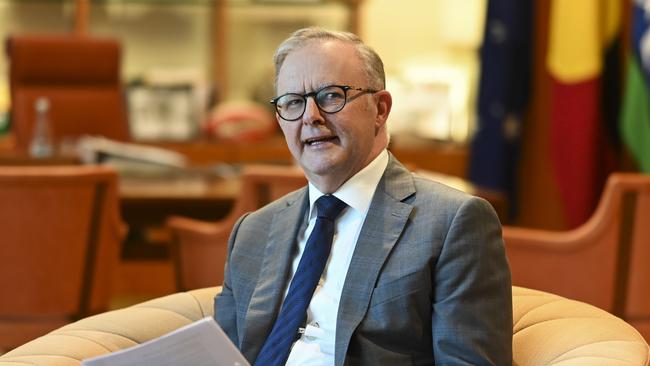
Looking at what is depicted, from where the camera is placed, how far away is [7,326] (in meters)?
4.37

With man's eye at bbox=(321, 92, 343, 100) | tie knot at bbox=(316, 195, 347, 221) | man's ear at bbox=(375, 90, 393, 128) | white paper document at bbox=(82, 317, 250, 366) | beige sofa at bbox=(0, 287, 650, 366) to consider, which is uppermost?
man's eye at bbox=(321, 92, 343, 100)

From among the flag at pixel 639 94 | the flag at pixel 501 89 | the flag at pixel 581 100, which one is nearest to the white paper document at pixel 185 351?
the flag at pixel 639 94

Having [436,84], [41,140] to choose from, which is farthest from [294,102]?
[436,84]

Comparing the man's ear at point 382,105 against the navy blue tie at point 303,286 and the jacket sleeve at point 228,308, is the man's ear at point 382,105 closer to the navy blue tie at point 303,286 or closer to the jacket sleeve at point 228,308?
the navy blue tie at point 303,286

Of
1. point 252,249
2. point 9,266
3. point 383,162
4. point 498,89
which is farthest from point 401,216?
point 498,89

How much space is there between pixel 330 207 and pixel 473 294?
0.38 metres

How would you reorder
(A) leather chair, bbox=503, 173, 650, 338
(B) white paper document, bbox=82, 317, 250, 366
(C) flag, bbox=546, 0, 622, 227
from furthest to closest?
(C) flag, bbox=546, 0, 622, 227 → (A) leather chair, bbox=503, 173, 650, 338 → (B) white paper document, bbox=82, 317, 250, 366

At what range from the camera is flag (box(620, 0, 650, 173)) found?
5.95 metres

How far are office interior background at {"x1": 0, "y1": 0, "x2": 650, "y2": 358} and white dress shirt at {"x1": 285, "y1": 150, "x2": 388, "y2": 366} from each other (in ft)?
8.78

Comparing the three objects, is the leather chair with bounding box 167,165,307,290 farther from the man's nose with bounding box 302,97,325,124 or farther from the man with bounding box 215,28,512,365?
the man's nose with bounding box 302,97,325,124

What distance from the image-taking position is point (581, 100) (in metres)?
6.63

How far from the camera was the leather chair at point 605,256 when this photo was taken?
4125 millimetres

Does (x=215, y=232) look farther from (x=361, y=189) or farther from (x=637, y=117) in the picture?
(x=637, y=117)

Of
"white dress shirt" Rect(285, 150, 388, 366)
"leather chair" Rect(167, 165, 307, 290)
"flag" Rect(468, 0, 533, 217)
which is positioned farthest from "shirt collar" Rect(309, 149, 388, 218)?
"flag" Rect(468, 0, 533, 217)
